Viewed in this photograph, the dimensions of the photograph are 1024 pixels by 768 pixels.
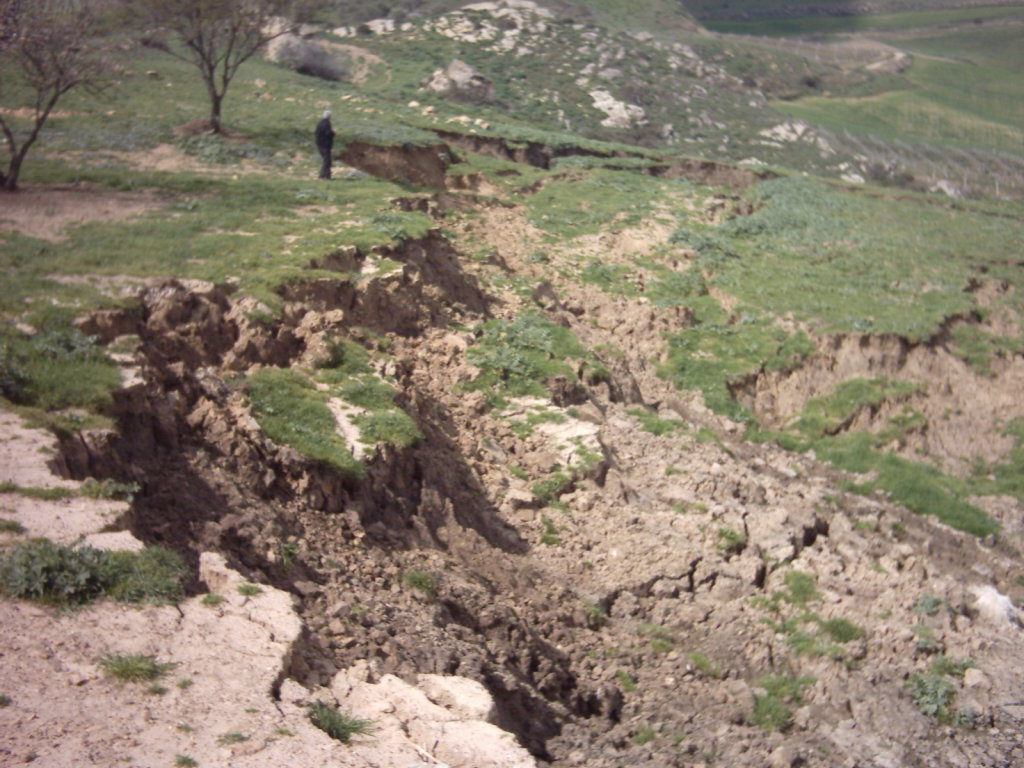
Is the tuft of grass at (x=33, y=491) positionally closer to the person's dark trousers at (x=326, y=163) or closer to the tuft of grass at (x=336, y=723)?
the tuft of grass at (x=336, y=723)

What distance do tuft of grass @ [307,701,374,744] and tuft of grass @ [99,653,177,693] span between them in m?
0.99

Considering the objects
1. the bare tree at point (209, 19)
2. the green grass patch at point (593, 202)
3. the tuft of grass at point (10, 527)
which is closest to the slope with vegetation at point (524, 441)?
the tuft of grass at point (10, 527)

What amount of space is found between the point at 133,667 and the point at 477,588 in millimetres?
4110

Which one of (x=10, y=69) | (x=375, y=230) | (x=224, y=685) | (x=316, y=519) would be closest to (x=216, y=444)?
(x=316, y=519)

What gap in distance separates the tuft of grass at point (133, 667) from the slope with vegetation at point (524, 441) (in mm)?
56

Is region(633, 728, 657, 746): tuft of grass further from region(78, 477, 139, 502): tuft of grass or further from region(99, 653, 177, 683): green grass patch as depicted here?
region(78, 477, 139, 502): tuft of grass

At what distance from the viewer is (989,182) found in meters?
37.3

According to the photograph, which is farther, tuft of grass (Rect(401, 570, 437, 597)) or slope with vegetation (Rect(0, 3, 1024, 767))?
tuft of grass (Rect(401, 570, 437, 597))

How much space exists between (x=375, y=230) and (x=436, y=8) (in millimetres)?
30474

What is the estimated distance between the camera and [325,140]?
18984 millimetres

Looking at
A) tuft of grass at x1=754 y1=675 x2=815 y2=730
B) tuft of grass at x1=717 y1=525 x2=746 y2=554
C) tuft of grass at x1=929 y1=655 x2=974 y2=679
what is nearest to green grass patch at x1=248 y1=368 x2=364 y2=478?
tuft of grass at x1=717 y1=525 x2=746 y2=554

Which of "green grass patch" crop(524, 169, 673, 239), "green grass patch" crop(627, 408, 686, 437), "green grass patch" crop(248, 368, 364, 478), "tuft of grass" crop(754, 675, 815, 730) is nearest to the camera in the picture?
"tuft of grass" crop(754, 675, 815, 730)

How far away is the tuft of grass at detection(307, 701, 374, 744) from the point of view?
20.4 feet

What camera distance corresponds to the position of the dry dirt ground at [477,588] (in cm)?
637
